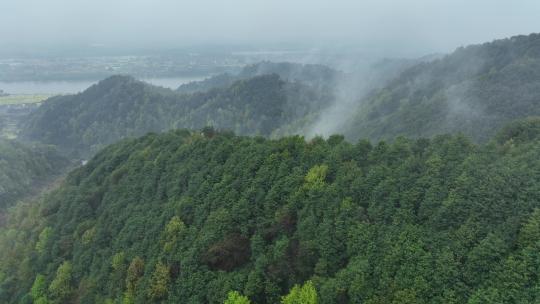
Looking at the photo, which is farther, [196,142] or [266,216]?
[196,142]

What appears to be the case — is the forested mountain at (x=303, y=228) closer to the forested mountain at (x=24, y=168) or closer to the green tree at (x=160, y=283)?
the green tree at (x=160, y=283)

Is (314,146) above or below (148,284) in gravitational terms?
above

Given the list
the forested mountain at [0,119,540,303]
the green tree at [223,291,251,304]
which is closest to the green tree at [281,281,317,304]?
the forested mountain at [0,119,540,303]

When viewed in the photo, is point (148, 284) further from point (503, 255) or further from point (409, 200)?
point (503, 255)

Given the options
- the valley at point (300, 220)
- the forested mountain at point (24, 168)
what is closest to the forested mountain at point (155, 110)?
the forested mountain at point (24, 168)

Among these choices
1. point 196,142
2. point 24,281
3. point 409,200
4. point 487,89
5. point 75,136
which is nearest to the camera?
point 409,200

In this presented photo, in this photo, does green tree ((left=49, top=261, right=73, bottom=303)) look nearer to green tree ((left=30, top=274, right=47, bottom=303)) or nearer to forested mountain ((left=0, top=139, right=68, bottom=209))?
green tree ((left=30, top=274, right=47, bottom=303))

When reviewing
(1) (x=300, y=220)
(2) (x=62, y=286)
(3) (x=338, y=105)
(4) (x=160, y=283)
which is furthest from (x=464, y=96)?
(2) (x=62, y=286)

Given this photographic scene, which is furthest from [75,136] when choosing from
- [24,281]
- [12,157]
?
[24,281]
